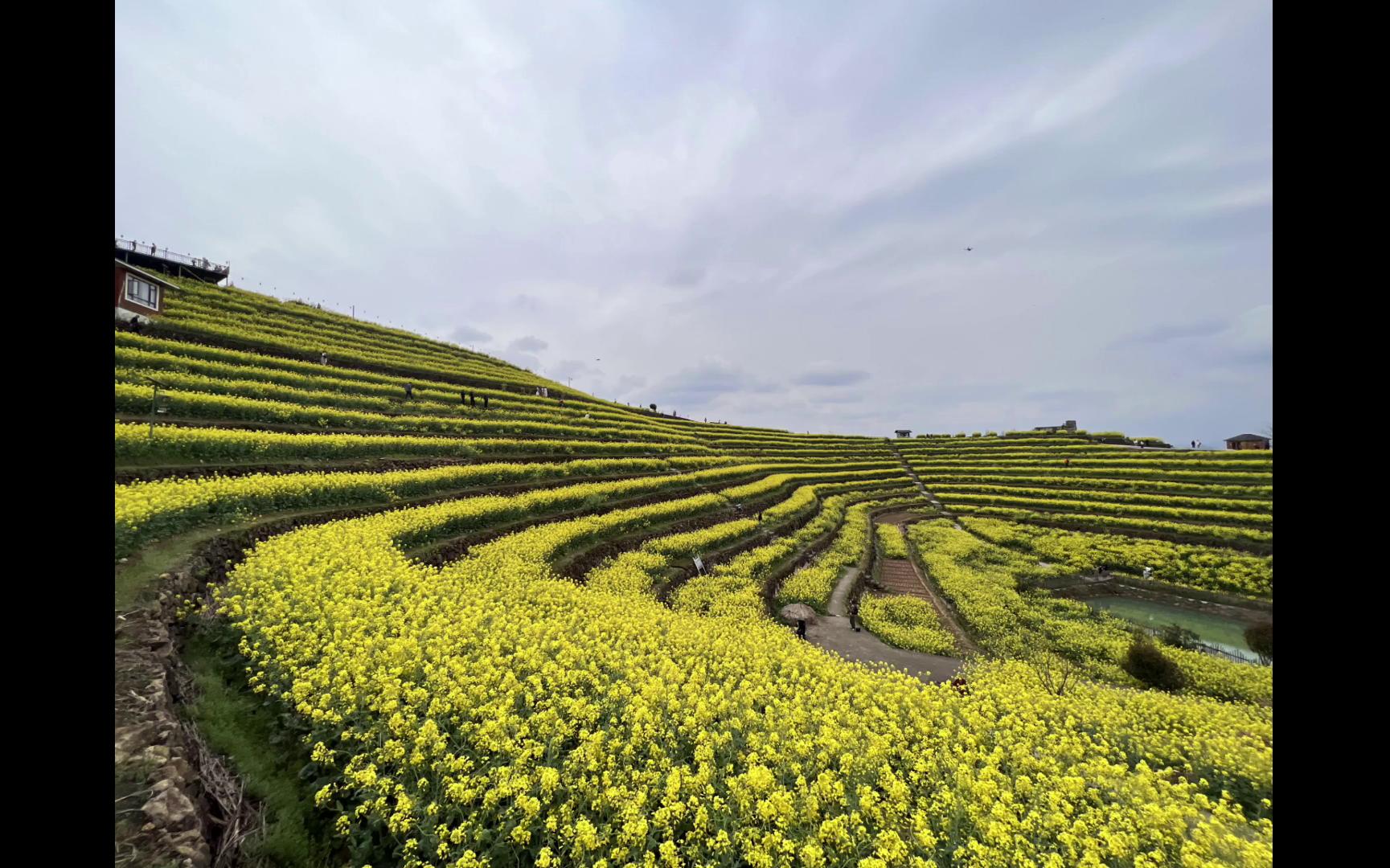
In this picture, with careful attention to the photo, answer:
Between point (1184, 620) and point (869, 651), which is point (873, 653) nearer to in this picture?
point (869, 651)

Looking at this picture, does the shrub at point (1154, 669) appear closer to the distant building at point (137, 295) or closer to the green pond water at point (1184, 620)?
the green pond water at point (1184, 620)

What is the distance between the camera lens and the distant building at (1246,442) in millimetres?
49500

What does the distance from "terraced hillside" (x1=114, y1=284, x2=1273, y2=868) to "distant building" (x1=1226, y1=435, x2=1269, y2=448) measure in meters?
43.2

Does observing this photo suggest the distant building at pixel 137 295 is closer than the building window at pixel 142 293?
Yes

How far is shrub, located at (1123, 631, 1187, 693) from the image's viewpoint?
1315 cm

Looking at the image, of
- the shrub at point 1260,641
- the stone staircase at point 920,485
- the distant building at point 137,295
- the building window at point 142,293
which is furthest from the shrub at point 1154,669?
the building window at point 142,293

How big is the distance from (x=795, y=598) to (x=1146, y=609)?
17805 mm

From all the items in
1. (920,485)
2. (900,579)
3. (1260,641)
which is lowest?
(1260,641)

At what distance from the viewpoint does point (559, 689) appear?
678cm

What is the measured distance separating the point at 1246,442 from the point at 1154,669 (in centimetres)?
6044

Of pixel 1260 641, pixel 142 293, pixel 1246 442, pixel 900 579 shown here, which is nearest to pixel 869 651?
pixel 900 579

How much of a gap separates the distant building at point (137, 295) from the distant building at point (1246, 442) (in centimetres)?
9111
